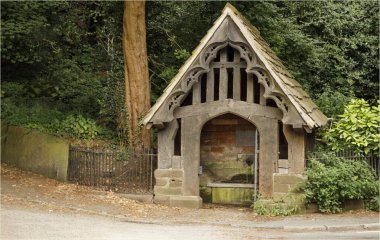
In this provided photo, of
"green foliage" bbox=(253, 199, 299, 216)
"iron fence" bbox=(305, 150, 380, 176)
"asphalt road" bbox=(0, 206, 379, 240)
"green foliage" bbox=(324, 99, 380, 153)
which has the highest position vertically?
"green foliage" bbox=(324, 99, 380, 153)

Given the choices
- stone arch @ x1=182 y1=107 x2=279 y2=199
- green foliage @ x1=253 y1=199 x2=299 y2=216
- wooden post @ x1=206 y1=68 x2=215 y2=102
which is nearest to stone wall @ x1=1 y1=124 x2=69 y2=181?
stone arch @ x1=182 y1=107 x2=279 y2=199

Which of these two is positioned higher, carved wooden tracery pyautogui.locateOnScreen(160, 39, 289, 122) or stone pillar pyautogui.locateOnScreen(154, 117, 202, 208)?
carved wooden tracery pyautogui.locateOnScreen(160, 39, 289, 122)

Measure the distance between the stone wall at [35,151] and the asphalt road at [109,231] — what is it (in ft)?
12.9

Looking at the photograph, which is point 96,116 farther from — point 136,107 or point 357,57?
point 357,57

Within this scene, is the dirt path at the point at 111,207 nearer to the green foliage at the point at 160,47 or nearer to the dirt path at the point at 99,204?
the dirt path at the point at 99,204

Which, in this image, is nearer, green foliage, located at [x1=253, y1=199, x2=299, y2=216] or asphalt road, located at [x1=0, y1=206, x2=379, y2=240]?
asphalt road, located at [x1=0, y1=206, x2=379, y2=240]

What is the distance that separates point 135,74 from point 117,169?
3019mm

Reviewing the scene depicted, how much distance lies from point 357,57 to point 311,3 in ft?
8.64

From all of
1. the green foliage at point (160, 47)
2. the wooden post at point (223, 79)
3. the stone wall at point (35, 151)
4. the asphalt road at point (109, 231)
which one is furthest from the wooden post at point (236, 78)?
the stone wall at point (35, 151)

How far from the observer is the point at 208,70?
513 inches

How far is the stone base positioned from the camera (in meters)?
13.2

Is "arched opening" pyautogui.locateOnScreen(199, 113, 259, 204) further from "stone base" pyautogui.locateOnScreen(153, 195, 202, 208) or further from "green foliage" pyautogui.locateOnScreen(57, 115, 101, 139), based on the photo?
"green foliage" pyautogui.locateOnScreen(57, 115, 101, 139)

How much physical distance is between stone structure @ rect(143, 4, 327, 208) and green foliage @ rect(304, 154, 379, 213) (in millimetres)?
430

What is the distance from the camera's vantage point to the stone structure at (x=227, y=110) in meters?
12.5
